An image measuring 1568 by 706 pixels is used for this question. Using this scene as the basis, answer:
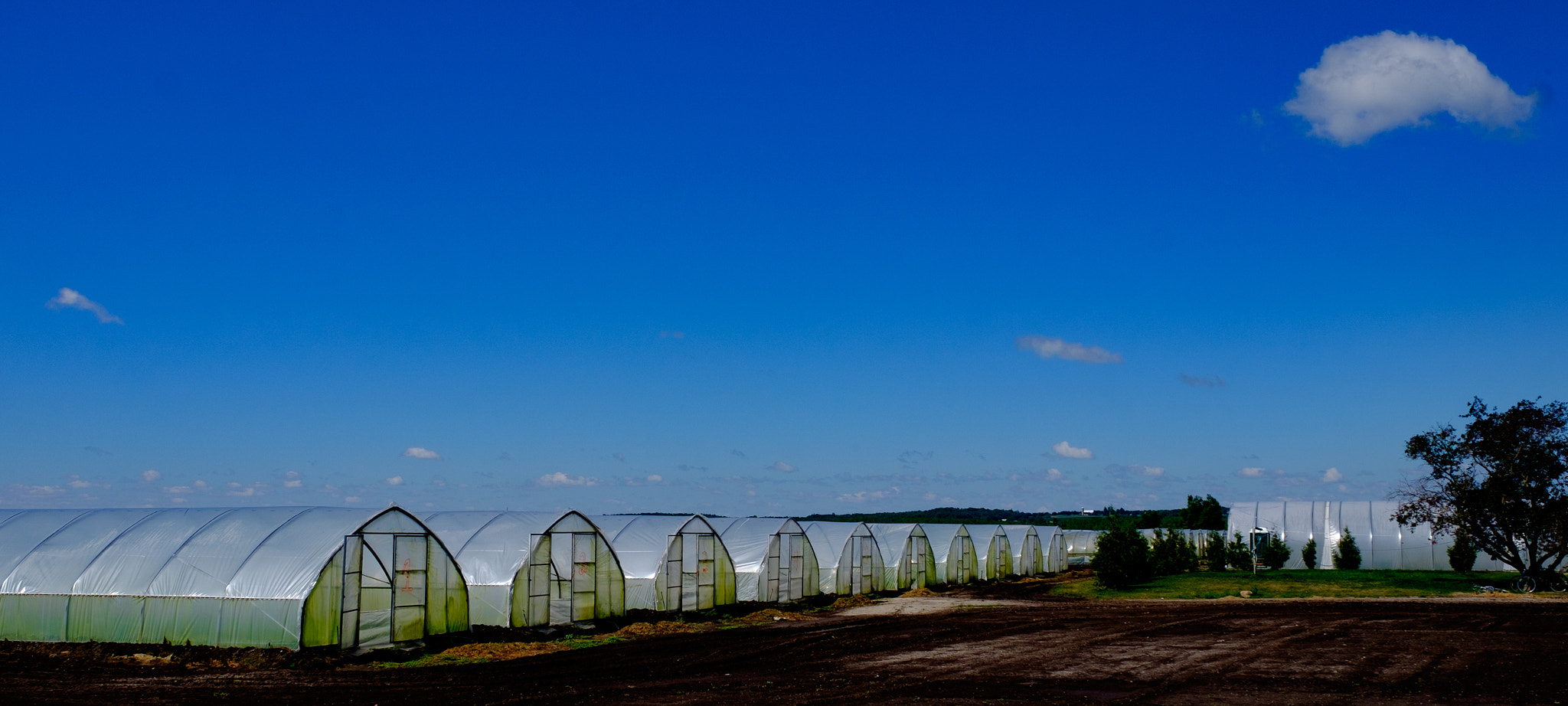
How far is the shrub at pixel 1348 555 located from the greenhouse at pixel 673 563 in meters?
39.8

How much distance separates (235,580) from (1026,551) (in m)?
47.0

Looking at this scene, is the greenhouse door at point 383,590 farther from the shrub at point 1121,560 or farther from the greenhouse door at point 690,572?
the shrub at point 1121,560

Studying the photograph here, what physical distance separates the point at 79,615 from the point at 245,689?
7.63 metres

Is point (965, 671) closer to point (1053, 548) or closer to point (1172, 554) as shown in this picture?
point (1172, 554)

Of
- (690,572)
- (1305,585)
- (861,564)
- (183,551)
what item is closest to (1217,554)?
(1305,585)

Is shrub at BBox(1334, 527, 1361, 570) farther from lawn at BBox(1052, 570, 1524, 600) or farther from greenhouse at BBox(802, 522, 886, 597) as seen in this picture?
greenhouse at BBox(802, 522, 886, 597)

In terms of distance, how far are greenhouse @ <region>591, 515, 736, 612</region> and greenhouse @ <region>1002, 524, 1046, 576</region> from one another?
2814 centimetres

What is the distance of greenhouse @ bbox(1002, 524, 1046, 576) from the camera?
6006 cm

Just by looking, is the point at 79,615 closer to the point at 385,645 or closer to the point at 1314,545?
the point at 385,645

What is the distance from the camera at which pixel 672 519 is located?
35188 millimetres

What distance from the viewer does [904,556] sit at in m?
47.2

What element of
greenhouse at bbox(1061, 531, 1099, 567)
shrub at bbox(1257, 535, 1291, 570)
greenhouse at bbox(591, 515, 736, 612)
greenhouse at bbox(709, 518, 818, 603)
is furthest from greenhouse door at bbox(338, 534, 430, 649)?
greenhouse at bbox(1061, 531, 1099, 567)

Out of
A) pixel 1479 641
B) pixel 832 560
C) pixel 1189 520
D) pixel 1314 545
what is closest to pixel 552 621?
pixel 832 560

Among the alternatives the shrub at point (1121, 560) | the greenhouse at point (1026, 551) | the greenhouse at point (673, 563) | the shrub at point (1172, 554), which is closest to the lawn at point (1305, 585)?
the shrub at point (1121, 560)
